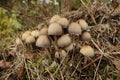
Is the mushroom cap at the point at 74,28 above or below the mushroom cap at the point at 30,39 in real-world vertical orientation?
above

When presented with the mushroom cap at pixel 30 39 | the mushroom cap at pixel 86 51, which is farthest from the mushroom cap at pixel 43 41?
the mushroom cap at pixel 86 51

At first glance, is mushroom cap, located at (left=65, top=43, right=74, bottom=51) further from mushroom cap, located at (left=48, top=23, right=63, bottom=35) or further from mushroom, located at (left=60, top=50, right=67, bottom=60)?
mushroom cap, located at (left=48, top=23, right=63, bottom=35)

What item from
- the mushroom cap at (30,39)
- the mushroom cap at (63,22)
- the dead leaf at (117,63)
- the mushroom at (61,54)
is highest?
the mushroom cap at (63,22)

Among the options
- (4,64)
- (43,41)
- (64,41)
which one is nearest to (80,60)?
(64,41)

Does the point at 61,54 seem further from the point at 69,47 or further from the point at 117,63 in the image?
the point at 117,63

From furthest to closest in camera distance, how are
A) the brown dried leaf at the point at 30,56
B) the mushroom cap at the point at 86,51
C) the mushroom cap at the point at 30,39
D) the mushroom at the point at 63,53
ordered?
the brown dried leaf at the point at 30,56
the mushroom cap at the point at 30,39
the mushroom at the point at 63,53
the mushroom cap at the point at 86,51

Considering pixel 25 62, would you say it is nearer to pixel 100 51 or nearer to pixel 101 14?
pixel 100 51

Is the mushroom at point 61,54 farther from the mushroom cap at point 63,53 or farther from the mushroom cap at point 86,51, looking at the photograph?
the mushroom cap at point 86,51
